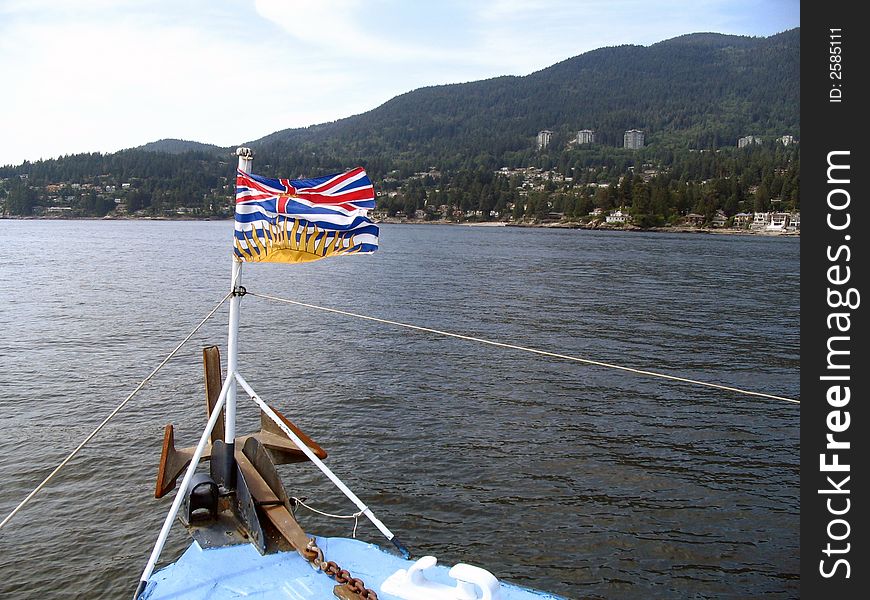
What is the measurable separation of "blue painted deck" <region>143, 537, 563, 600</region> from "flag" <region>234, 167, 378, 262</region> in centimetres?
315

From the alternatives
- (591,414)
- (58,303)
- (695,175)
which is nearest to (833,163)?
(591,414)

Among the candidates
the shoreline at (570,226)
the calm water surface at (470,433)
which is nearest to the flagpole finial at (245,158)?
the calm water surface at (470,433)

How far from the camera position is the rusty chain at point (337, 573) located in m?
5.98

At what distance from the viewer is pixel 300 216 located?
7574 millimetres

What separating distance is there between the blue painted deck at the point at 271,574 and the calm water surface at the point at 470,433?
313 cm

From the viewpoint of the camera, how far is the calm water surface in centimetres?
1020

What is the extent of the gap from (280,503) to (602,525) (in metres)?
5.84

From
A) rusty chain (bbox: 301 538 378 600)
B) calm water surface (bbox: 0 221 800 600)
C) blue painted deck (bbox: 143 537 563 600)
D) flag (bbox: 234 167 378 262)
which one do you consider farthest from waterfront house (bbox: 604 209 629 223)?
rusty chain (bbox: 301 538 378 600)

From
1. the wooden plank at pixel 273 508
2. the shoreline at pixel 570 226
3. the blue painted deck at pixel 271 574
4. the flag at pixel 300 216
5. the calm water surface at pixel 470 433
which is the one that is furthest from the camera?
the shoreline at pixel 570 226

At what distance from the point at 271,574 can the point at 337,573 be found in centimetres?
75

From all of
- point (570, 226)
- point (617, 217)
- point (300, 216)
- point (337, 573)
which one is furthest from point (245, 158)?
point (570, 226)

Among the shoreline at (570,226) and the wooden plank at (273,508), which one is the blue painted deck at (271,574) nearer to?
the wooden plank at (273,508)

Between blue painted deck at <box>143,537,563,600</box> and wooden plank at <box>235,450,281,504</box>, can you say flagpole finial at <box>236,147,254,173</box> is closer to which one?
wooden plank at <box>235,450,281,504</box>

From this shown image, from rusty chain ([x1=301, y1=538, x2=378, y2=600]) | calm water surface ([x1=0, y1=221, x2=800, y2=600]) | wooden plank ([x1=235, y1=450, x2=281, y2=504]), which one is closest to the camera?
rusty chain ([x1=301, y1=538, x2=378, y2=600])
